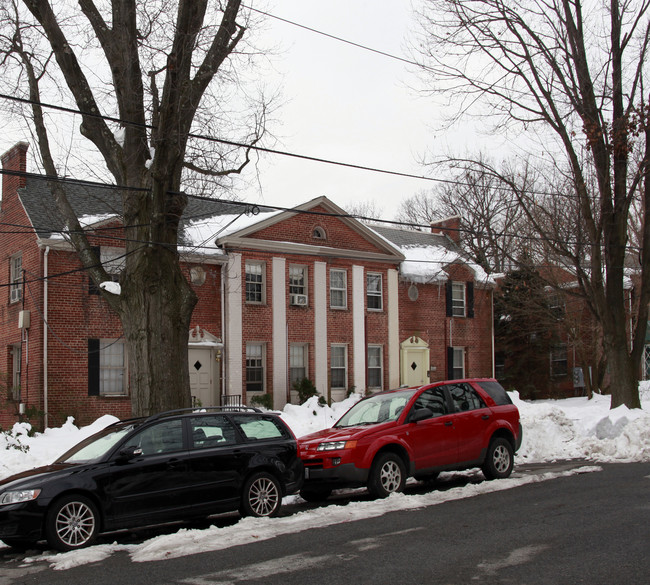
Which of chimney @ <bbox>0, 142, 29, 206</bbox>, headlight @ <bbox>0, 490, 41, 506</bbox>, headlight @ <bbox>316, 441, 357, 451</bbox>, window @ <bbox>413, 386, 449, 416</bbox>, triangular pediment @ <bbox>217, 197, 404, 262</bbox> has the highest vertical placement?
chimney @ <bbox>0, 142, 29, 206</bbox>

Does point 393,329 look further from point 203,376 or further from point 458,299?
point 203,376

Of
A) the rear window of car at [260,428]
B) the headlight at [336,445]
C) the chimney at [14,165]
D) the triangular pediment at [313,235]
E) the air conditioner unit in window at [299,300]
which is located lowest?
the headlight at [336,445]

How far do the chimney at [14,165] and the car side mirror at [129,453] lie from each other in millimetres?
16149

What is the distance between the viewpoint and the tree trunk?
13352 millimetres

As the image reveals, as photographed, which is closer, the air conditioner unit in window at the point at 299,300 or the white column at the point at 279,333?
the white column at the point at 279,333

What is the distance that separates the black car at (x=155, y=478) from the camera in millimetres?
8633

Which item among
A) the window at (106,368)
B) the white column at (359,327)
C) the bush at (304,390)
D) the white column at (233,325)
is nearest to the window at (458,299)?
the white column at (359,327)

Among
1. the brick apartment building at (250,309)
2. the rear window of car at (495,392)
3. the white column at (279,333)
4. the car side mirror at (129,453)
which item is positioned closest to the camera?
the car side mirror at (129,453)

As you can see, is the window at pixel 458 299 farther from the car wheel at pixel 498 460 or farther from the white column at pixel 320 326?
the car wheel at pixel 498 460

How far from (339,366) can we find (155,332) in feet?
50.1

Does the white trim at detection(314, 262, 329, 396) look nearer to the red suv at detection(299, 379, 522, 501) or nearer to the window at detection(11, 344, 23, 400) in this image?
the window at detection(11, 344, 23, 400)

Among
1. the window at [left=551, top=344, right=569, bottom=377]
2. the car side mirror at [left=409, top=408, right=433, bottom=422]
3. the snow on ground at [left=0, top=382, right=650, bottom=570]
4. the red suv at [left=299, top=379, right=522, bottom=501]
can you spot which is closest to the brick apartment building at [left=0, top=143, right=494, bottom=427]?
the snow on ground at [left=0, top=382, right=650, bottom=570]

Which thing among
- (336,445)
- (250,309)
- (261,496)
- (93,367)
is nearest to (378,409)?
(336,445)

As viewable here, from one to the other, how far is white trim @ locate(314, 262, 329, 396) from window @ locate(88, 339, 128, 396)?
7.21m
